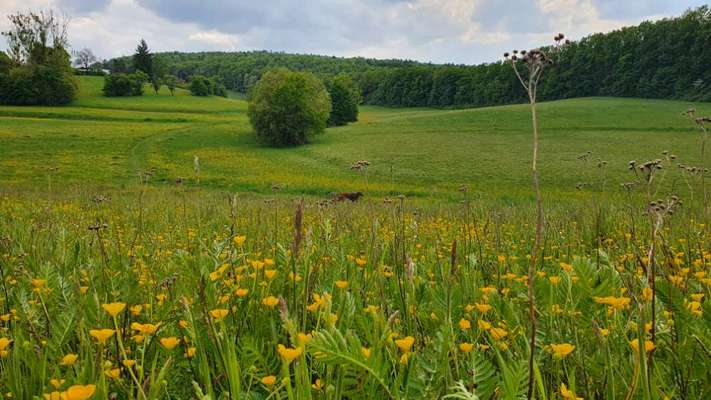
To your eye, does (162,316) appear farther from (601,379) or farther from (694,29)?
(694,29)

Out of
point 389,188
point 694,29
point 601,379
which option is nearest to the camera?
point 601,379

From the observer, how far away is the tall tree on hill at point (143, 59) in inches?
4227

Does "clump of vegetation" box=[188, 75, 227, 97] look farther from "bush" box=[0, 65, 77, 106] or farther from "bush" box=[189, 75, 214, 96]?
"bush" box=[0, 65, 77, 106]

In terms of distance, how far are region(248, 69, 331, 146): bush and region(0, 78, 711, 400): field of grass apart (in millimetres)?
3255

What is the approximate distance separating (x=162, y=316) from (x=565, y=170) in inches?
1214

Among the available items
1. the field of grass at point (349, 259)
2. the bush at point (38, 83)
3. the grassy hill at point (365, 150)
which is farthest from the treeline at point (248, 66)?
the grassy hill at point (365, 150)

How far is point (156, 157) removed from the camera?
3778 cm

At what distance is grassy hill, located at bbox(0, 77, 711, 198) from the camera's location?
2842 centimetres

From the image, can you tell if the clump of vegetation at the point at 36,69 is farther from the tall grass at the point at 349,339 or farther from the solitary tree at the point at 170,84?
the tall grass at the point at 349,339

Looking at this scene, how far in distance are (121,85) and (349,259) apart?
94916mm

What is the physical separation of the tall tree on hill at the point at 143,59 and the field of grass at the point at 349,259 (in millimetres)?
25020

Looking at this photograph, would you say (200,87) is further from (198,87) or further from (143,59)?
(143,59)

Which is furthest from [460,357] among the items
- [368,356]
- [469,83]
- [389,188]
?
[469,83]

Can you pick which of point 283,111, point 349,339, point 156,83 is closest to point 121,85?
point 156,83
